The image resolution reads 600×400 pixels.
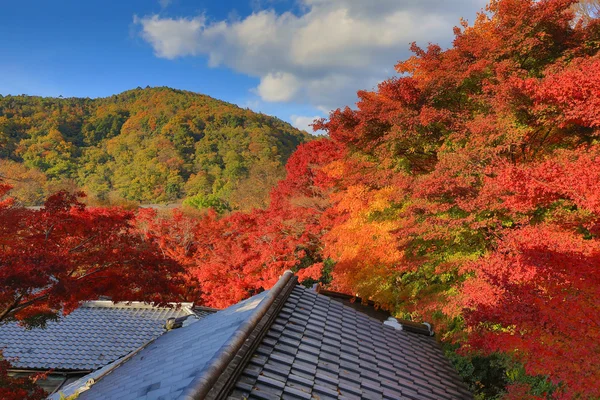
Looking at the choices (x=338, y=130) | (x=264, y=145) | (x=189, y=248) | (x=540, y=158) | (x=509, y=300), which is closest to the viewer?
(x=509, y=300)

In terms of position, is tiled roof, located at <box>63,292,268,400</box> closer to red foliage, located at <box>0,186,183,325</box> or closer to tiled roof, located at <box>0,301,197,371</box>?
red foliage, located at <box>0,186,183,325</box>

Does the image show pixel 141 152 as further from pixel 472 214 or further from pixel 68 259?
pixel 472 214

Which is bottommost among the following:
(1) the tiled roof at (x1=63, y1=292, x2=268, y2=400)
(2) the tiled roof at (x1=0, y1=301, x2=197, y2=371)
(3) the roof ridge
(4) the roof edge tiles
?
(2) the tiled roof at (x1=0, y1=301, x2=197, y2=371)

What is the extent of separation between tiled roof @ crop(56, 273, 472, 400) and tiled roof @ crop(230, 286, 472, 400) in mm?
14

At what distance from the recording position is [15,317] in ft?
29.9

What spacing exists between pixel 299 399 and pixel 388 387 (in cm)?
164

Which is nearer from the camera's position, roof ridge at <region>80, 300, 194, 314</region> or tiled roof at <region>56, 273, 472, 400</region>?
tiled roof at <region>56, 273, 472, 400</region>

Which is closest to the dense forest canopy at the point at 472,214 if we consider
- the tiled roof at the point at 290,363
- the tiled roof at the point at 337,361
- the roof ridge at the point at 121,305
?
the tiled roof at the point at 337,361

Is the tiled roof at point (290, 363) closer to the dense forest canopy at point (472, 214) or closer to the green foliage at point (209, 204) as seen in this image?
the dense forest canopy at point (472, 214)

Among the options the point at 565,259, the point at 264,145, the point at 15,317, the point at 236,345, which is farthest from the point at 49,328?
the point at 264,145

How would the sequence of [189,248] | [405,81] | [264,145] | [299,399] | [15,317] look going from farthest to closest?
[264,145] → [189,248] → [405,81] → [15,317] → [299,399]

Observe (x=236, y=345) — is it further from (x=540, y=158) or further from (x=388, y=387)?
Result: (x=540, y=158)

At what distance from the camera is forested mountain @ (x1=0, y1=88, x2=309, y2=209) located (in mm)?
49656

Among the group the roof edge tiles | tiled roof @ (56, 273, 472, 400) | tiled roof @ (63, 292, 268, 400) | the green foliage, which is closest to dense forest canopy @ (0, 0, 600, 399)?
tiled roof @ (56, 273, 472, 400)
